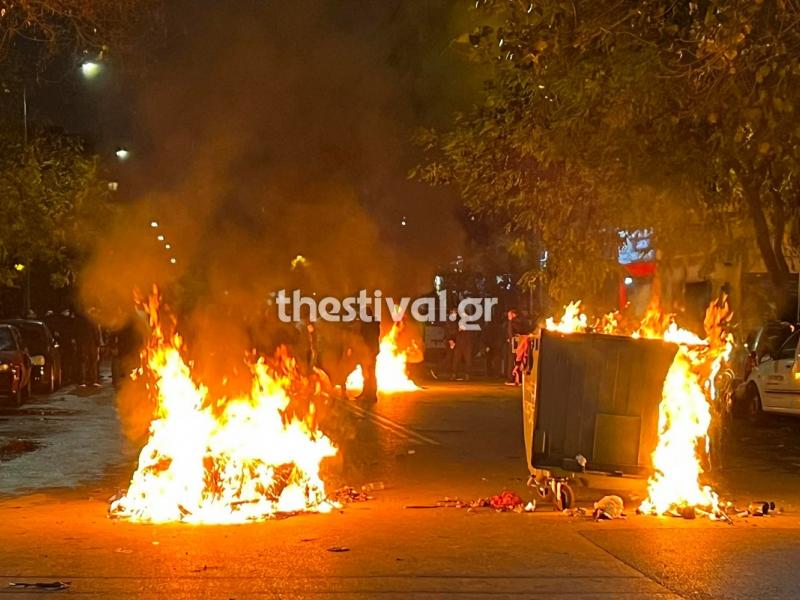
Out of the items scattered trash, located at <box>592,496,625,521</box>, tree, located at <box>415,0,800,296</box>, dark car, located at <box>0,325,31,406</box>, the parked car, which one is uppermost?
tree, located at <box>415,0,800,296</box>

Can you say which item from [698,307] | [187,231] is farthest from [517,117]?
[698,307]

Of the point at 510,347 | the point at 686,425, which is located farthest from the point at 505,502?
the point at 510,347

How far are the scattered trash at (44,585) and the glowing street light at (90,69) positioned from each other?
6.17 metres

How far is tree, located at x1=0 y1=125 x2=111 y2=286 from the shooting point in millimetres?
29141

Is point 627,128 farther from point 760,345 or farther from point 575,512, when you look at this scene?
point 760,345

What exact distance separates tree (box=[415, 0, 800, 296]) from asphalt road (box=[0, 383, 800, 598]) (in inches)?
119

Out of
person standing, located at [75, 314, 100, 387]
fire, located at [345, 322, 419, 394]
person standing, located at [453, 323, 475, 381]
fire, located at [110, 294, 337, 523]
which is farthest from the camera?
person standing, located at [453, 323, 475, 381]

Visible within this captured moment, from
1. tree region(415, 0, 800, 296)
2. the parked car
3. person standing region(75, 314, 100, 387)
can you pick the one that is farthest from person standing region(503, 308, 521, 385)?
person standing region(75, 314, 100, 387)

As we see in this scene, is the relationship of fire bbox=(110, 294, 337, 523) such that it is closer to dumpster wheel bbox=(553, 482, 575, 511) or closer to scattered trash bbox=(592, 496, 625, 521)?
dumpster wheel bbox=(553, 482, 575, 511)

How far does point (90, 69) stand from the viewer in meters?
12.6

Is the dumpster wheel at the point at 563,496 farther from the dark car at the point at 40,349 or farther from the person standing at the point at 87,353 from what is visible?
the person standing at the point at 87,353

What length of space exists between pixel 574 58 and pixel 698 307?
27846mm

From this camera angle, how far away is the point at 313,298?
766 inches

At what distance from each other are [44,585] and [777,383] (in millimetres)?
14353
